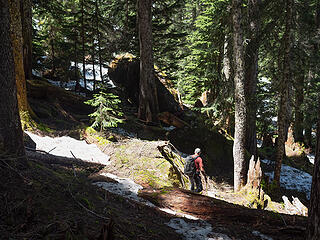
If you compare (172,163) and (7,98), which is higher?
(7,98)

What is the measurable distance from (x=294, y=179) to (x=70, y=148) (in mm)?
13008

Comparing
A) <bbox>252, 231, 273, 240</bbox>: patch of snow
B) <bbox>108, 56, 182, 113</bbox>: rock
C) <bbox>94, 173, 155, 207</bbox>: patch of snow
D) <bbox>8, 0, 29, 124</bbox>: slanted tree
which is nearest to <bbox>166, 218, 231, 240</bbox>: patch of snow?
<bbox>252, 231, 273, 240</bbox>: patch of snow

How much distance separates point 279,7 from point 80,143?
1062cm

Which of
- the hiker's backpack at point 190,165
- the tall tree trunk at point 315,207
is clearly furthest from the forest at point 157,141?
the hiker's backpack at point 190,165

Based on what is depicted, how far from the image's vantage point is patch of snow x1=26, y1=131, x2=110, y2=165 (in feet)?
26.6

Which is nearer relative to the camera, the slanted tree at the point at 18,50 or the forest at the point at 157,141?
the forest at the point at 157,141

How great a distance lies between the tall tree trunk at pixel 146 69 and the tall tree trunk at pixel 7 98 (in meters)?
9.50

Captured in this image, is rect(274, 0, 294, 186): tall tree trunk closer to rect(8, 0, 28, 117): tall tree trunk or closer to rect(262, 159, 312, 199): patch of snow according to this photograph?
rect(262, 159, 312, 199): patch of snow

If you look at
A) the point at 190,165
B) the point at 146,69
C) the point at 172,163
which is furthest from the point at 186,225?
the point at 146,69

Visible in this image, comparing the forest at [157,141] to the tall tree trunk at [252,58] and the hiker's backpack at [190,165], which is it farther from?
the hiker's backpack at [190,165]

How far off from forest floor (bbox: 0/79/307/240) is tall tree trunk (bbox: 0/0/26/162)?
522 mm

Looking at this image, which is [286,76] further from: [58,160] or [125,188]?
[58,160]

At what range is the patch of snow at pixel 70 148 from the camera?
812 cm

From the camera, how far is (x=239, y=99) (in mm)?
8836
